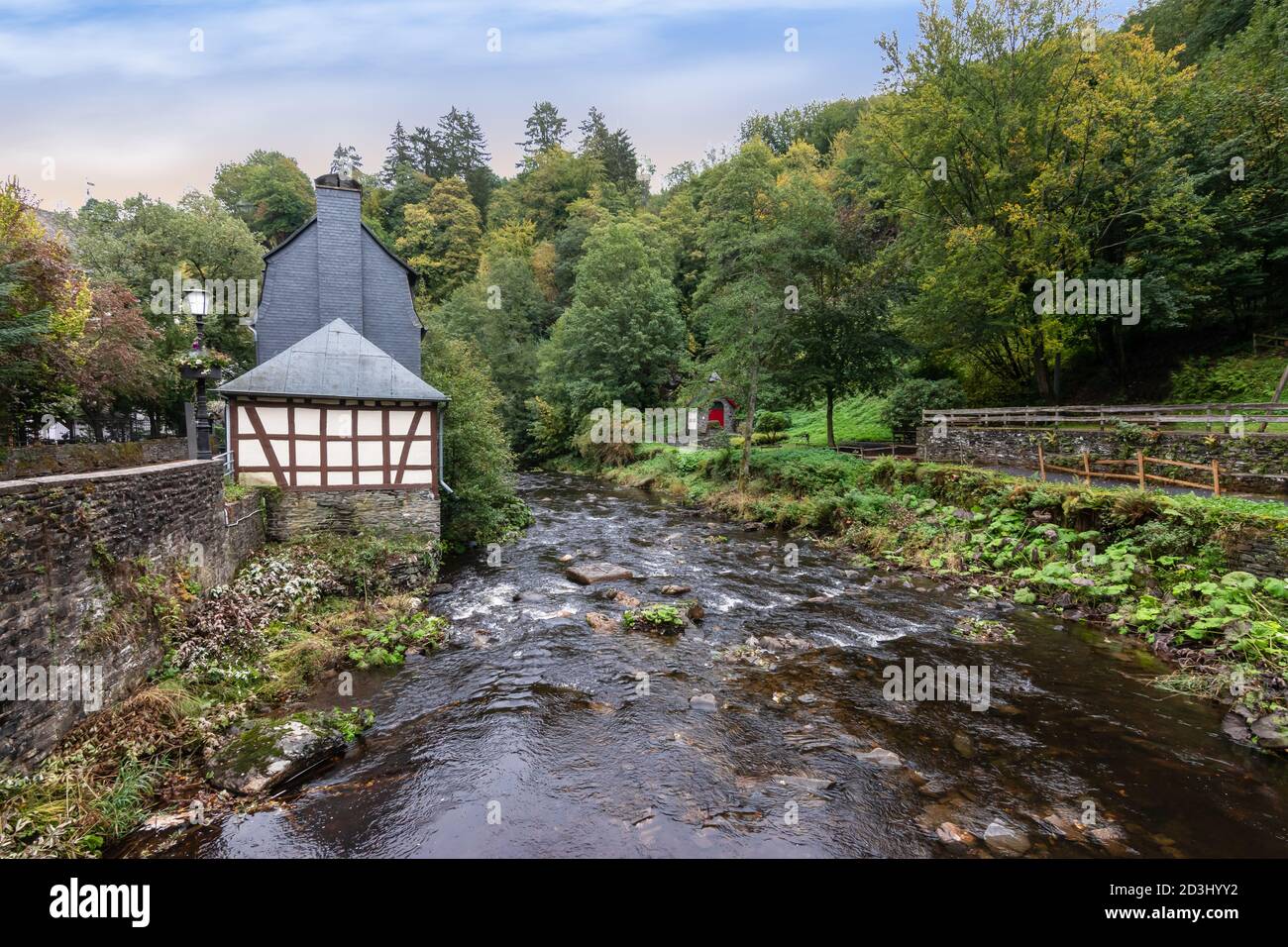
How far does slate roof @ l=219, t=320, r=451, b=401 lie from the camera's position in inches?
475

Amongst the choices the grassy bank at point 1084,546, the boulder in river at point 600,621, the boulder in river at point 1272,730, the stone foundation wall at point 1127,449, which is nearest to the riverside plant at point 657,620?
the boulder in river at point 600,621

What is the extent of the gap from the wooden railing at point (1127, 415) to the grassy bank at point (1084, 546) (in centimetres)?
299

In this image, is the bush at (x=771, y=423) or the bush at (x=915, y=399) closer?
the bush at (x=915, y=399)

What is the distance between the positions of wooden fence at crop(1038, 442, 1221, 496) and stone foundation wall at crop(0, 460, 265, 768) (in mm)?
17035

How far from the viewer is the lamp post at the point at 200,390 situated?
9.42 meters

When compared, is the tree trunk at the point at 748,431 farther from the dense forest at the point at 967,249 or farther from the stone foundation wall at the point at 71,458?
the stone foundation wall at the point at 71,458
